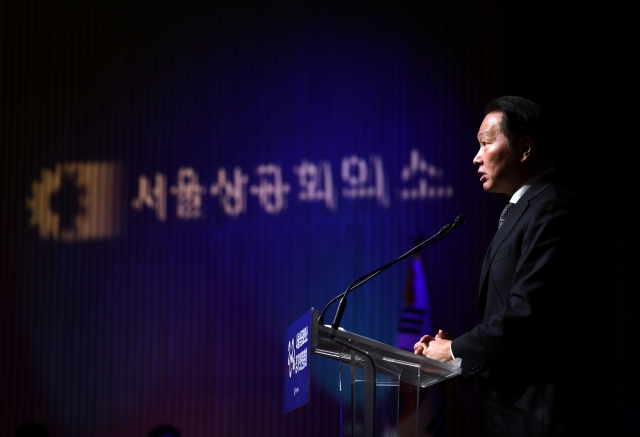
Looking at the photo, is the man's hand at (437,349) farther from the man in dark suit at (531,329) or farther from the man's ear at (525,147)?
the man's ear at (525,147)

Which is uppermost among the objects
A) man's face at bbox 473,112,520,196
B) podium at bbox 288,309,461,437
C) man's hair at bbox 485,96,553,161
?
man's hair at bbox 485,96,553,161

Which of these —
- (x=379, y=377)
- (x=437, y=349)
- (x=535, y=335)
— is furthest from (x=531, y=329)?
(x=379, y=377)

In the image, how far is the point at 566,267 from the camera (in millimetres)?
1548

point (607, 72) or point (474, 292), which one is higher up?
point (607, 72)

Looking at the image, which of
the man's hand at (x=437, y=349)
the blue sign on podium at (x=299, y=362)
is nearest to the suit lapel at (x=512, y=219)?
the man's hand at (x=437, y=349)

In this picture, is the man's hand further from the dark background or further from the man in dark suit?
the dark background

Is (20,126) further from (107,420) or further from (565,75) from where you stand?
(565,75)

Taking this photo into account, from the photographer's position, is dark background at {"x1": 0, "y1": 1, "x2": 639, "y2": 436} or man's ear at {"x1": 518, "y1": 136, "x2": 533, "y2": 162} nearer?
man's ear at {"x1": 518, "y1": 136, "x2": 533, "y2": 162}

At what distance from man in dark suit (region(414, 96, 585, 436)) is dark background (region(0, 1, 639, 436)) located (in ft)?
8.23

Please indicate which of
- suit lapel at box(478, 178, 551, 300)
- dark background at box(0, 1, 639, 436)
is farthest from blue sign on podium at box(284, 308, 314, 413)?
dark background at box(0, 1, 639, 436)

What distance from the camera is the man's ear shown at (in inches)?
70.9

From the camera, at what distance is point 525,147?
5.92ft

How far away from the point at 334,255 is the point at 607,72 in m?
1.93

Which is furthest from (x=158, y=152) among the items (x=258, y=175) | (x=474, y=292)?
(x=474, y=292)
